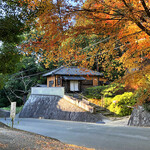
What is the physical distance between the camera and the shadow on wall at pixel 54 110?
17.2 metres

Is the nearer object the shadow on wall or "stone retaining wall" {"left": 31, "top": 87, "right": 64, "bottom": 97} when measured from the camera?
the shadow on wall

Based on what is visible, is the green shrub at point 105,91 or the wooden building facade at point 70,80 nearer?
the green shrub at point 105,91

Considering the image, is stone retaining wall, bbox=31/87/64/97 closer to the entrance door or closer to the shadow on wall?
the shadow on wall

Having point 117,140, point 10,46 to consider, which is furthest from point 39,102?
point 117,140

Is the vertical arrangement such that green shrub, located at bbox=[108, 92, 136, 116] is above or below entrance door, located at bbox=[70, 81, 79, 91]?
below

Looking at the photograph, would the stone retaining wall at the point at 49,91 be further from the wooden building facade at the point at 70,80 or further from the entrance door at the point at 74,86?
the entrance door at the point at 74,86

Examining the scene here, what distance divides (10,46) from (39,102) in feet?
51.6

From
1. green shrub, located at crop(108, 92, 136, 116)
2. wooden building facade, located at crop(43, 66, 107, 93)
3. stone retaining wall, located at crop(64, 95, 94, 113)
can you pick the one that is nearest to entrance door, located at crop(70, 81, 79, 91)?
wooden building facade, located at crop(43, 66, 107, 93)

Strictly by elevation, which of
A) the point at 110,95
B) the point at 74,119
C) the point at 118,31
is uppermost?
the point at 118,31

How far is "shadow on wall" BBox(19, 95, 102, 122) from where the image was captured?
17.2 metres

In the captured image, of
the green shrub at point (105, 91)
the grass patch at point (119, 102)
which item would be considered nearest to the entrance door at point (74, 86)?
the green shrub at point (105, 91)

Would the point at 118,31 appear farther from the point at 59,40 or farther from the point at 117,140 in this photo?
the point at 117,140

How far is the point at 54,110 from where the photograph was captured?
21.3 metres

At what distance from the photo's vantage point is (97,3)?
6125 millimetres
